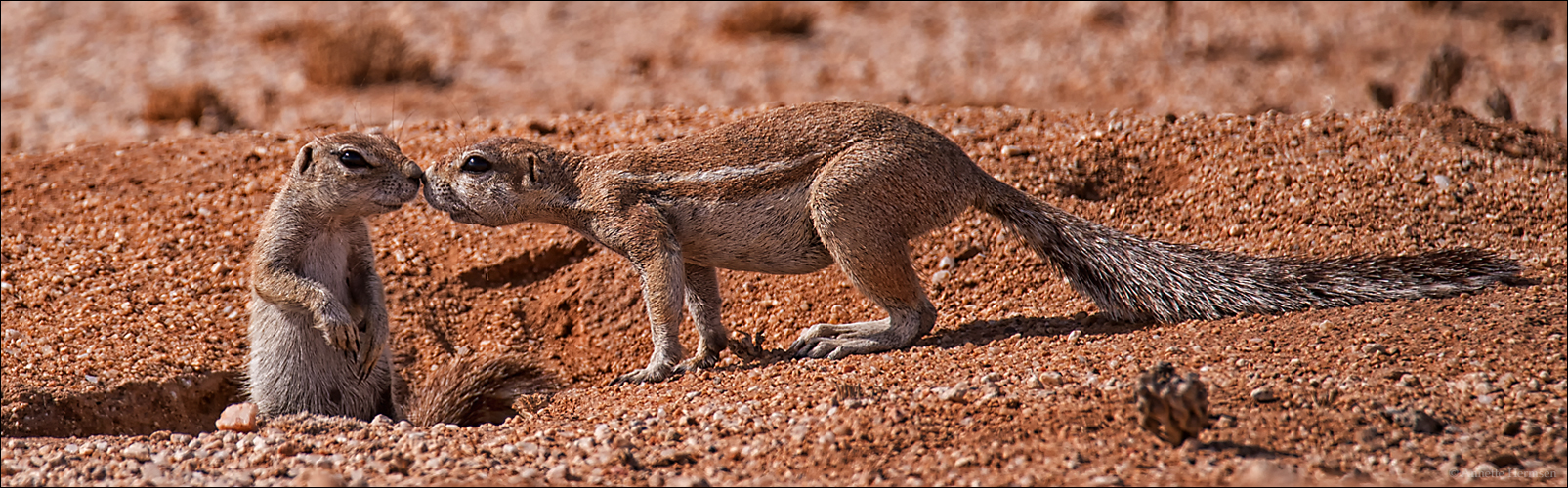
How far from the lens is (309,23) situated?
16234 millimetres

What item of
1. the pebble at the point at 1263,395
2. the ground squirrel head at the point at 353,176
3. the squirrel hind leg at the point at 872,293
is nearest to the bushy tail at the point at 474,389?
the ground squirrel head at the point at 353,176

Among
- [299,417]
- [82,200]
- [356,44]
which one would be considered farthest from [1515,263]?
[356,44]

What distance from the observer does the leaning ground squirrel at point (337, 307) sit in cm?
562

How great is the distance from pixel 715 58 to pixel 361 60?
14.4ft

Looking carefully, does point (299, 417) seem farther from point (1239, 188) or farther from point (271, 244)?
point (1239, 188)

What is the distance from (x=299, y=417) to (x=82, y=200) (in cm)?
372

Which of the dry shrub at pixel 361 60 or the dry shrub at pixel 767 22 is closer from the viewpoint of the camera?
the dry shrub at pixel 361 60

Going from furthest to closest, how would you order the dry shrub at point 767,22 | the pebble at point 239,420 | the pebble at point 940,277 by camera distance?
the dry shrub at point 767,22 → the pebble at point 940,277 → the pebble at point 239,420

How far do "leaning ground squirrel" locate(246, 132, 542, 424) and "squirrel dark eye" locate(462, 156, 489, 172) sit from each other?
226 millimetres

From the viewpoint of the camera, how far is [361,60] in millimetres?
14625

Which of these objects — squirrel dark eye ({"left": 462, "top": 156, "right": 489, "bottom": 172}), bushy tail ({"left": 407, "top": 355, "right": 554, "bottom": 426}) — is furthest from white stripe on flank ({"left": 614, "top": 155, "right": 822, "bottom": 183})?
bushy tail ({"left": 407, "top": 355, "right": 554, "bottom": 426})

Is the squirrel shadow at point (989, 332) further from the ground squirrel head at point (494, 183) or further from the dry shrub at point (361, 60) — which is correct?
the dry shrub at point (361, 60)

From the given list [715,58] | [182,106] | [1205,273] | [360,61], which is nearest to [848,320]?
[1205,273]

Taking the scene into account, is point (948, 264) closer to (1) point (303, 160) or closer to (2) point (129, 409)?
(1) point (303, 160)
